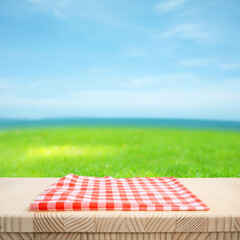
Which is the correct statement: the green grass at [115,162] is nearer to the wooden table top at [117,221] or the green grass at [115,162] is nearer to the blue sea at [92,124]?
the wooden table top at [117,221]

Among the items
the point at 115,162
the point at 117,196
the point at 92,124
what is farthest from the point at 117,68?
the point at 117,196

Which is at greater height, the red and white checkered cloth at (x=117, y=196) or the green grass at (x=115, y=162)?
the red and white checkered cloth at (x=117, y=196)

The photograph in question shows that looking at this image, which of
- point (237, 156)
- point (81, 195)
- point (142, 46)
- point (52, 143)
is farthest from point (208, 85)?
point (81, 195)

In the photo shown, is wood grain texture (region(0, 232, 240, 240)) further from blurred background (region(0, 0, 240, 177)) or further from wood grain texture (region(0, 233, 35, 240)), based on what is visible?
blurred background (region(0, 0, 240, 177))

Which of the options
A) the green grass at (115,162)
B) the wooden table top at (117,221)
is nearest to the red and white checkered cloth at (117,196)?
the wooden table top at (117,221)

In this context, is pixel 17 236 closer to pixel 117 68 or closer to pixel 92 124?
pixel 117 68

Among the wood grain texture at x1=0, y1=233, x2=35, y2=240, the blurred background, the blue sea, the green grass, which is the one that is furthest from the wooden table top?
the blue sea
